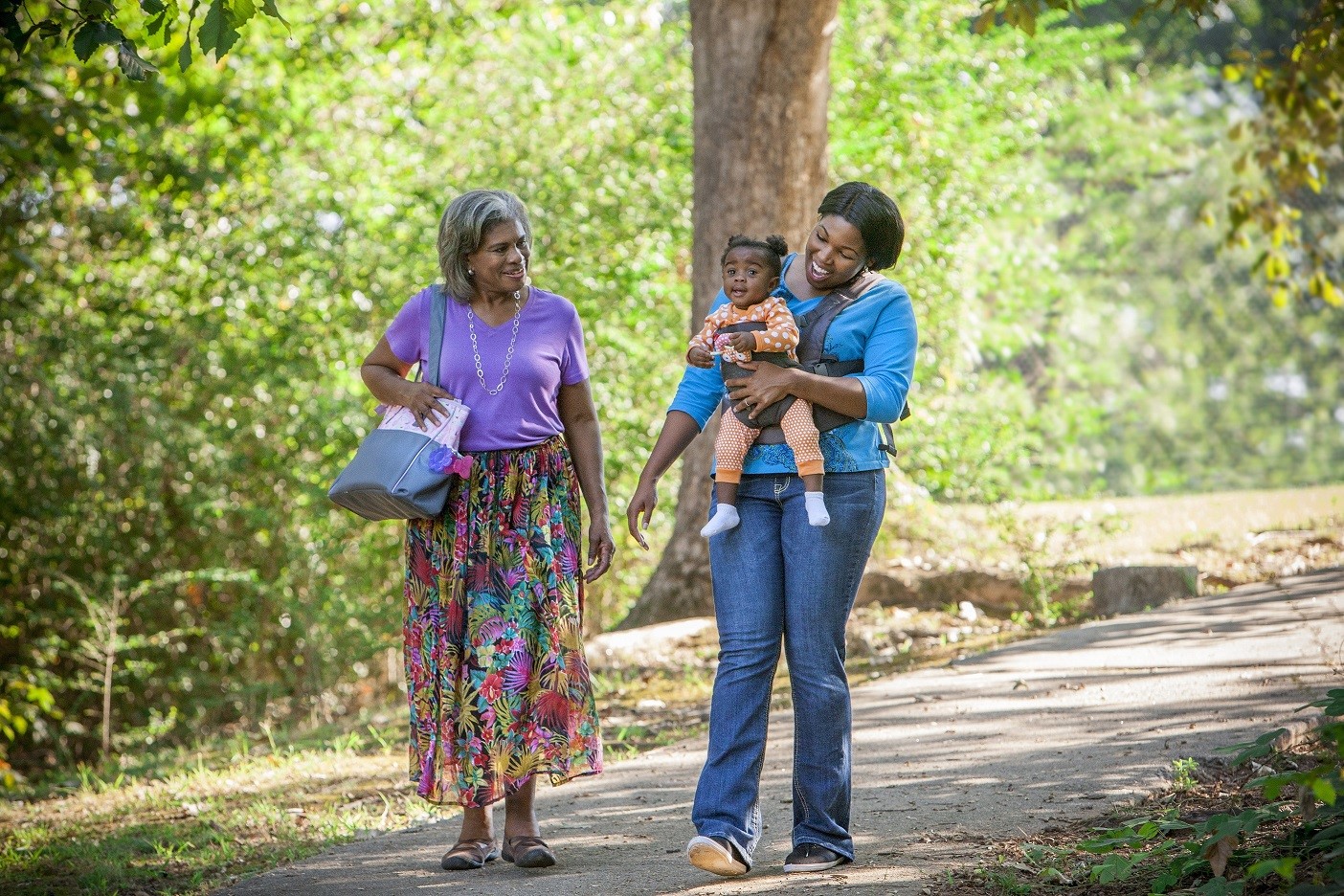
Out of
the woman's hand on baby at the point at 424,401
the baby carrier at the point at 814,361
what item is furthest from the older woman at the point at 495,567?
the baby carrier at the point at 814,361

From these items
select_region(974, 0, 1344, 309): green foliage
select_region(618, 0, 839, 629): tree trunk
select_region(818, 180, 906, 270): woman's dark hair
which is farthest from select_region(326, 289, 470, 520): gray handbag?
select_region(974, 0, 1344, 309): green foliage

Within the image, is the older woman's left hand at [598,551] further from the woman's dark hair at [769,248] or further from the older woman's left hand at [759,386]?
the woman's dark hair at [769,248]

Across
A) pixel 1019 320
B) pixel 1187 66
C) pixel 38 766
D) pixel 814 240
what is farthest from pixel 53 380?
pixel 1187 66

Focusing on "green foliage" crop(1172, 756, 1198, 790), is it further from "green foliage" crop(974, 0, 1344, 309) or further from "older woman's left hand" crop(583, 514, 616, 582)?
"green foliage" crop(974, 0, 1344, 309)

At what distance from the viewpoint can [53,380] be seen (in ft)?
30.2

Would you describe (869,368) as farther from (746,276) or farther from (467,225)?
(467,225)

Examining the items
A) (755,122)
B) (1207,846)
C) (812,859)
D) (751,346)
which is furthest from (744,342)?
(755,122)

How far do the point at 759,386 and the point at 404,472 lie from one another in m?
1.09

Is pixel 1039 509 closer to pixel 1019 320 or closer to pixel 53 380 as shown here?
pixel 1019 320

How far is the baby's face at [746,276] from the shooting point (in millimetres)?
3738

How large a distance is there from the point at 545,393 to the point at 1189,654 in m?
3.66

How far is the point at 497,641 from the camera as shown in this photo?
4.10 metres

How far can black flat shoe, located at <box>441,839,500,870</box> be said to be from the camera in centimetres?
410

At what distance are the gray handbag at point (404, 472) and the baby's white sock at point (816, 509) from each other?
3.51 ft
